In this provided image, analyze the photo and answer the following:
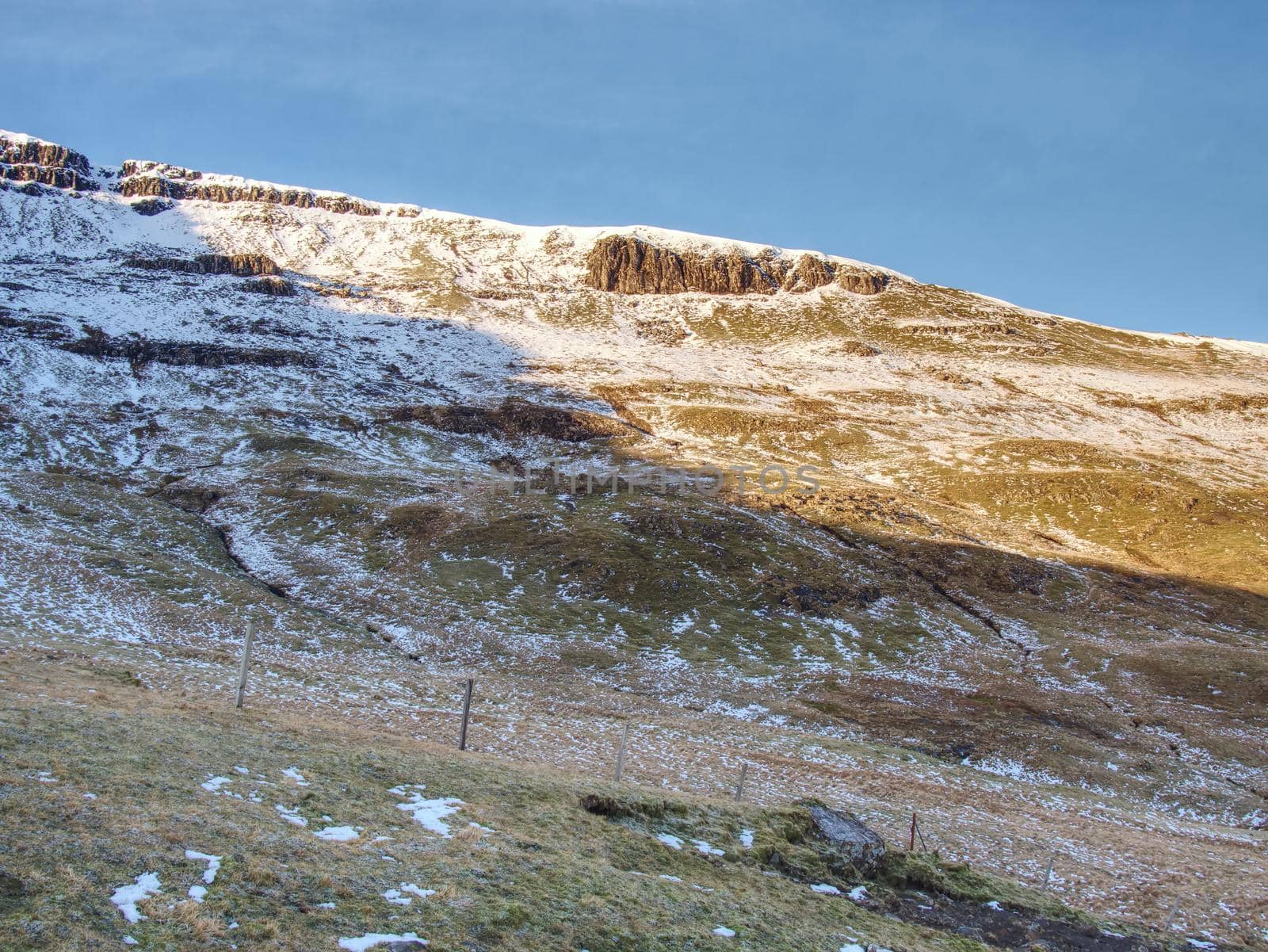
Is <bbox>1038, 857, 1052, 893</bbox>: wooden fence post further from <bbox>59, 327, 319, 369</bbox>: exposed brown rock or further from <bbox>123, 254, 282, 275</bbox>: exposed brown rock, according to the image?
<bbox>123, 254, 282, 275</bbox>: exposed brown rock

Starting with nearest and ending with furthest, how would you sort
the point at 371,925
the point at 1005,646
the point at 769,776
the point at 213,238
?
1. the point at 371,925
2. the point at 769,776
3. the point at 1005,646
4. the point at 213,238

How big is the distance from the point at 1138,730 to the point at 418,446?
83.6 meters

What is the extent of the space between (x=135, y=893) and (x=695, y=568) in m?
49.0

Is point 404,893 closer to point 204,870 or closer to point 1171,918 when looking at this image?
point 204,870

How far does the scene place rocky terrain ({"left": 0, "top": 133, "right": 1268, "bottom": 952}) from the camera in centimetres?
2616

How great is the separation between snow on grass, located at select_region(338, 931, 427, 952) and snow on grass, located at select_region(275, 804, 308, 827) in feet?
13.0

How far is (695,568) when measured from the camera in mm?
56312

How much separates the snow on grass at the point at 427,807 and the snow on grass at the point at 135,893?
16.2 ft

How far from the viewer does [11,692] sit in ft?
58.2

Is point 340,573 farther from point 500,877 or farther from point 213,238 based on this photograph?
point 213,238

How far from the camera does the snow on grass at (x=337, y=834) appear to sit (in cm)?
1173

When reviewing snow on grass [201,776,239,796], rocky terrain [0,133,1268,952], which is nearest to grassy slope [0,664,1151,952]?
snow on grass [201,776,239,796]

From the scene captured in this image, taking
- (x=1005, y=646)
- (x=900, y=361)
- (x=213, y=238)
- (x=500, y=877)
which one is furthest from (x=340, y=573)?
(x=213, y=238)

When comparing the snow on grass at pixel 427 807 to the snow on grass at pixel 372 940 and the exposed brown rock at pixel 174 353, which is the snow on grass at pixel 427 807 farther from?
the exposed brown rock at pixel 174 353
